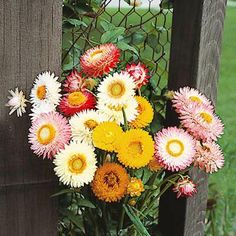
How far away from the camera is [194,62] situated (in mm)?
2518

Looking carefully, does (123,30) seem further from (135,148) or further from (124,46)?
(135,148)

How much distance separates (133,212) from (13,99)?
0.52 meters

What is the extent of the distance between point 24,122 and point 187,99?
526 millimetres

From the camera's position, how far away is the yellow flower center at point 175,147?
2271 millimetres

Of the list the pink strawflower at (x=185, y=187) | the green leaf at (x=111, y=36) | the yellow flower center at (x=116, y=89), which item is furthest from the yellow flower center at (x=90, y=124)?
the green leaf at (x=111, y=36)

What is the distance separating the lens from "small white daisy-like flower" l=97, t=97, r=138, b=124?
227cm

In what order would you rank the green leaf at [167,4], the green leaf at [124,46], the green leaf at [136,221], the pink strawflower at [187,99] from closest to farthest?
the green leaf at [136,221]
the pink strawflower at [187,99]
the green leaf at [124,46]
the green leaf at [167,4]

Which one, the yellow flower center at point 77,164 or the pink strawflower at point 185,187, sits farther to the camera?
the pink strawflower at point 185,187

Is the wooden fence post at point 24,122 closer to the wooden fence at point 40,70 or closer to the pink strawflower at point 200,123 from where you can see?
the wooden fence at point 40,70

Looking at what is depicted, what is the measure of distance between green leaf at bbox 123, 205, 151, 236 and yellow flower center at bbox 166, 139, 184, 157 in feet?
0.75

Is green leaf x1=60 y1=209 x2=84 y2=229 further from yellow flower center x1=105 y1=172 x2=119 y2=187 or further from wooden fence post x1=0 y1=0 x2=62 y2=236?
yellow flower center x1=105 y1=172 x2=119 y2=187

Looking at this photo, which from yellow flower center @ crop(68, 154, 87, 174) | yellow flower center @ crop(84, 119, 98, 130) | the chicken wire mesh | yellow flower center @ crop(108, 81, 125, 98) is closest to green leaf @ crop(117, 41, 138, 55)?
the chicken wire mesh

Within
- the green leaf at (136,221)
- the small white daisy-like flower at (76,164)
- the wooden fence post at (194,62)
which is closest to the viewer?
the small white daisy-like flower at (76,164)

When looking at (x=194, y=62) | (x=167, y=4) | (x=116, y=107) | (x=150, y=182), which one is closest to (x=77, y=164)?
(x=116, y=107)
